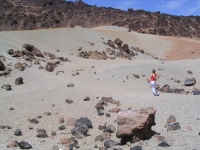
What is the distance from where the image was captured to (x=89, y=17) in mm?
88562

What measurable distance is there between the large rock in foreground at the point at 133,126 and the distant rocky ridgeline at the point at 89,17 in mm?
61441

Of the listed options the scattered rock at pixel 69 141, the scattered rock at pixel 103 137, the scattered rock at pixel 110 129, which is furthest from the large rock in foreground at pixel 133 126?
the scattered rock at pixel 69 141

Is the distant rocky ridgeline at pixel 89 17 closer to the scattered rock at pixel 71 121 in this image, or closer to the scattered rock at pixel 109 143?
the scattered rock at pixel 71 121

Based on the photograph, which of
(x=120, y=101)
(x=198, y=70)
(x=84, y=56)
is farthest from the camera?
(x=84, y=56)

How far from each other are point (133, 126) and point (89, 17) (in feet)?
261

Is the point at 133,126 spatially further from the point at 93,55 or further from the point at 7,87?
the point at 93,55

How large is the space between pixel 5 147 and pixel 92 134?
2.99m

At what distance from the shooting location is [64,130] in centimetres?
1280

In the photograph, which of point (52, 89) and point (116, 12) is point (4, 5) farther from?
point (52, 89)

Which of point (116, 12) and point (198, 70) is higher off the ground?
point (116, 12)

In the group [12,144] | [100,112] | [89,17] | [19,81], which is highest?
[89,17]

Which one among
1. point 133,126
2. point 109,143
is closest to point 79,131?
point 109,143

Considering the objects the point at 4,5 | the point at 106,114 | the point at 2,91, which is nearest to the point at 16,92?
the point at 2,91

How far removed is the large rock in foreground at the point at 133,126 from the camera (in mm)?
10859
